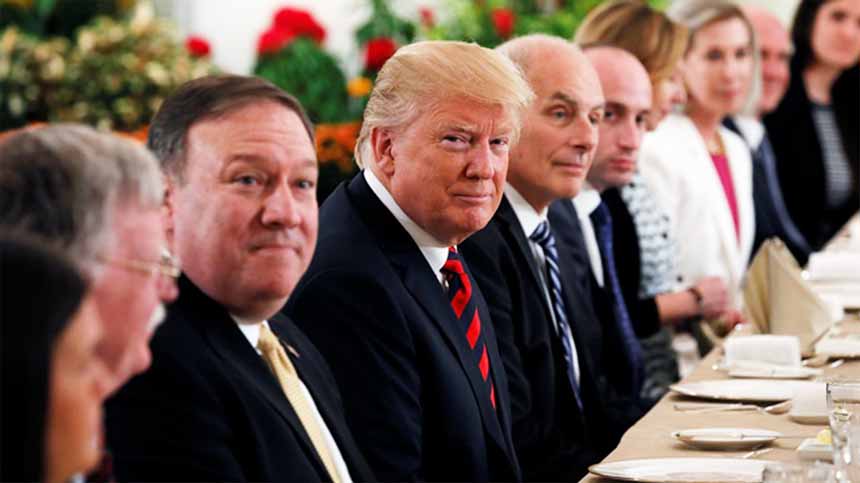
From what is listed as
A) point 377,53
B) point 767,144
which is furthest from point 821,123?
point 377,53

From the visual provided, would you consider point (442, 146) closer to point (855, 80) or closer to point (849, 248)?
point (849, 248)

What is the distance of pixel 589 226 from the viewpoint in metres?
4.47

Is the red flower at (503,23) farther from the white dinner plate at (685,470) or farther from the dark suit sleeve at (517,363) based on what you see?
the white dinner plate at (685,470)

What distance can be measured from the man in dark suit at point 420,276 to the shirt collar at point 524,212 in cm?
54

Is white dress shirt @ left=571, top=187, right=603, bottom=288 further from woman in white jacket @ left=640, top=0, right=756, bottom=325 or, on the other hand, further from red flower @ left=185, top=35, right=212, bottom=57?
red flower @ left=185, top=35, right=212, bottom=57

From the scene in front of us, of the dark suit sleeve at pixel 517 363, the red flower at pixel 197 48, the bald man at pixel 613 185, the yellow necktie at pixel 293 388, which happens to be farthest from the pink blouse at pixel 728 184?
the red flower at pixel 197 48

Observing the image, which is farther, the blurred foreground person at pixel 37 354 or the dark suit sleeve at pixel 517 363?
the dark suit sleeve at pixel 517 363

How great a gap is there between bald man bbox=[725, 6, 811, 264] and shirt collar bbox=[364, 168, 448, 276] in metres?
3.72

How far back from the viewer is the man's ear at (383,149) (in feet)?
10.1

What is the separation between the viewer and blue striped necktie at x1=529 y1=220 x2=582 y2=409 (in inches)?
148

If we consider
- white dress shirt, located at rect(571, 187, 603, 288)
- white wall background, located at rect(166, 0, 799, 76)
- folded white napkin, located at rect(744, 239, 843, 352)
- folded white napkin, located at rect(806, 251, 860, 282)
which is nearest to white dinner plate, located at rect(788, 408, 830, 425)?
folded white napkin, located at rect(744, 239, 843, 352)

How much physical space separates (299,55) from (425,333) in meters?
6.57

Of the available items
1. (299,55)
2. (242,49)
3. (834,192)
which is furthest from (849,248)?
(242,49)

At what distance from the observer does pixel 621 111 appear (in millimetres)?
4480
